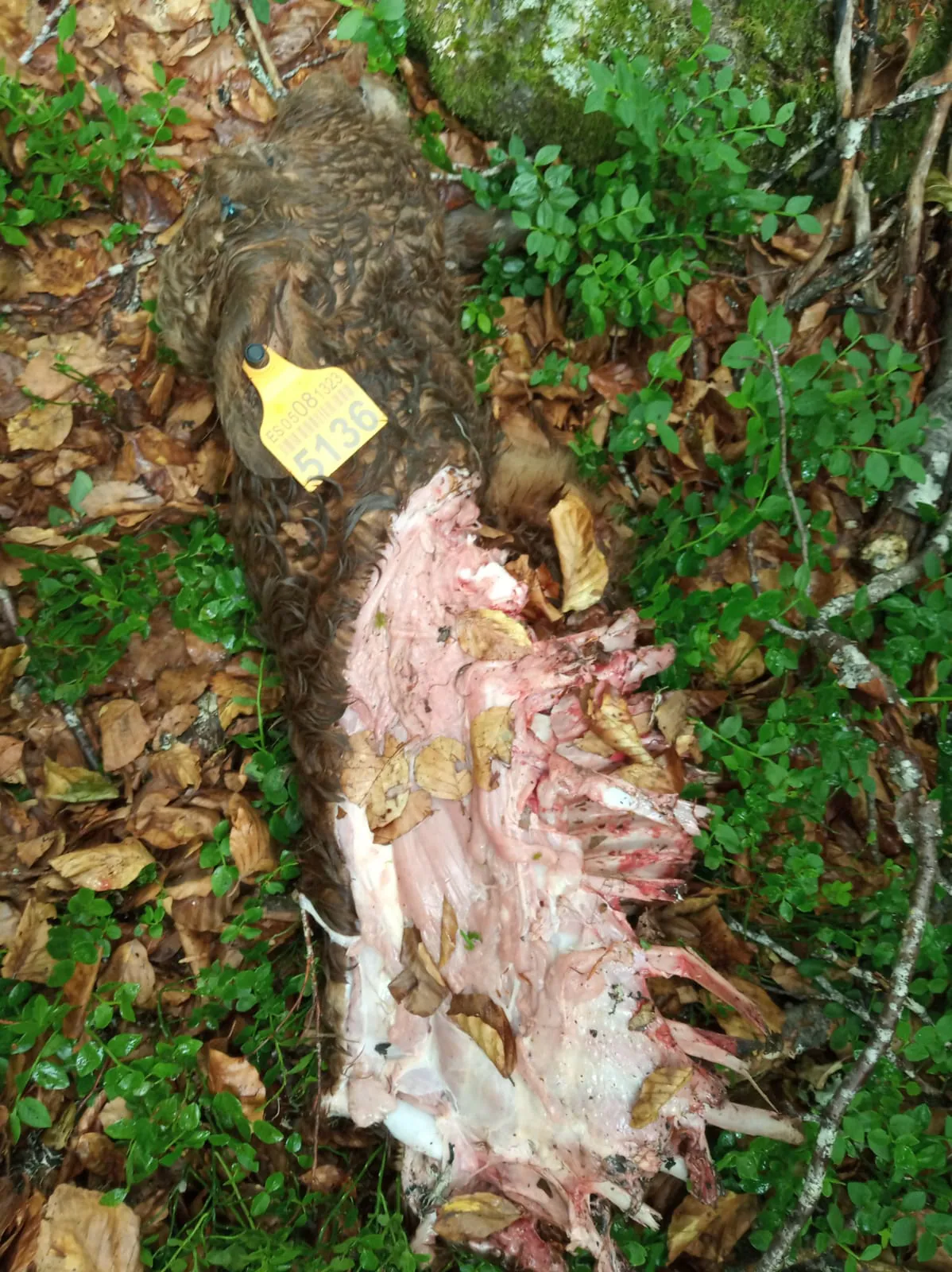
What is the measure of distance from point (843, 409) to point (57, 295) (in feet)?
8.21

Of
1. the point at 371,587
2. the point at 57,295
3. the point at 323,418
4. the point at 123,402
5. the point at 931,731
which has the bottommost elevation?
the point at 931,731

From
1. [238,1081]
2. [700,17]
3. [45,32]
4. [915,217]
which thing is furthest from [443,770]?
[45,32]

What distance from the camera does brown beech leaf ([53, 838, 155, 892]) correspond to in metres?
2.27

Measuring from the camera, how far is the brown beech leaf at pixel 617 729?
220 cm

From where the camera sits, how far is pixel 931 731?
2377 millimetres

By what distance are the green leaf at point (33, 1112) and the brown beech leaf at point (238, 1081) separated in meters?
0.43

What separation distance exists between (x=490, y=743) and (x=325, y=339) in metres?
1.12

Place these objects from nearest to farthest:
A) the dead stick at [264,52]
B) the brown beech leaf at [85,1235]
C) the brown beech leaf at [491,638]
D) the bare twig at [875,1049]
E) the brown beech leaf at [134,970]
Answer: the bare twig at [875,1049], the brown beech leaf at [85,1235], the brown beech leaf at [491,638], the brown beech leaf at [134,970], the dead stick at [264,52]

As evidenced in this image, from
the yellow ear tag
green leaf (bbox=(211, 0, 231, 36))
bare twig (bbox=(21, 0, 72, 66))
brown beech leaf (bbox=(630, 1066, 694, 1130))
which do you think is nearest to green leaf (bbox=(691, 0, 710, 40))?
the yellow ear tag

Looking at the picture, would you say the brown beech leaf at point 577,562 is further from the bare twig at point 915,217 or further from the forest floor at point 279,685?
the bare twig at point 915,217

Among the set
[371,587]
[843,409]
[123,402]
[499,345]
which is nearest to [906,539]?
[843,409]

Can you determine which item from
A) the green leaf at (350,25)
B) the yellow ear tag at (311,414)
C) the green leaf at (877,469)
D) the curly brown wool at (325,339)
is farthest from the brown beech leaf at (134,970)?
the green leaf at (350,25)

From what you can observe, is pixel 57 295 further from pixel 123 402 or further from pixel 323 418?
pixel 323 418

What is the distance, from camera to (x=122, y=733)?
2443 mm
